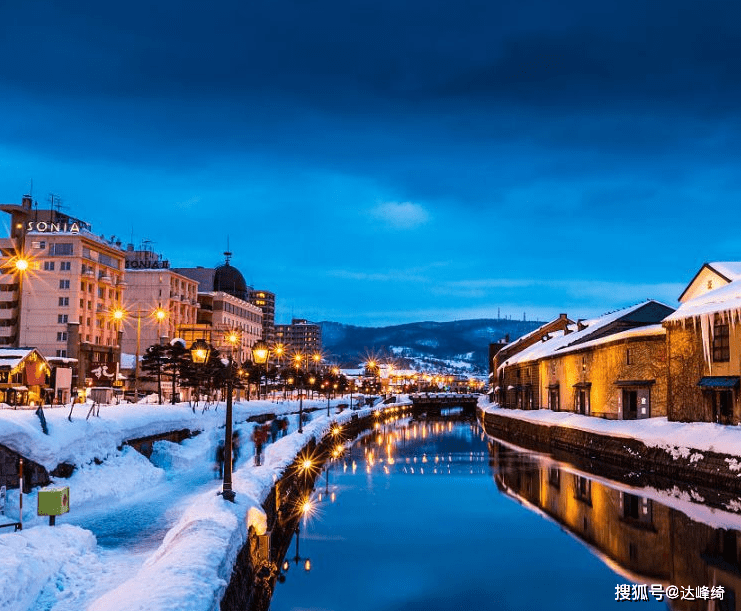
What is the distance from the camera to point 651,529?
22.5m

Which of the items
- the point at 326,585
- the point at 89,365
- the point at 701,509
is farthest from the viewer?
the point at 89,365

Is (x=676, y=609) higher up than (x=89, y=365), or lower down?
lower down

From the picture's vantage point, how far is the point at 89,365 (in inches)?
3282

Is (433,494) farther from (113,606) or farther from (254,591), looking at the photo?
(113,606)

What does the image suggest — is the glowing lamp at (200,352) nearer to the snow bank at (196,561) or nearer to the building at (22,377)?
the snow bank at (196,561)

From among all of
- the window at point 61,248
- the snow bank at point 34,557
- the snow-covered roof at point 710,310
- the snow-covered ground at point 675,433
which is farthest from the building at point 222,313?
the snow bank at point 34,557

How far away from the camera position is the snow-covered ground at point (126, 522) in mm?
10953

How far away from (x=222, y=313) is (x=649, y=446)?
97.2m

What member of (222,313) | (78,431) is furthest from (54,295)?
(78,431)

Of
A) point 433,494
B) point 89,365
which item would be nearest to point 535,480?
point 433,494

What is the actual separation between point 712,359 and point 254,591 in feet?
99.1

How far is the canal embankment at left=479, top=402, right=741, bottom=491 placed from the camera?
96.6 feet

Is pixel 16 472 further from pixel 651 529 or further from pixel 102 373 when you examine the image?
pixel 102 373

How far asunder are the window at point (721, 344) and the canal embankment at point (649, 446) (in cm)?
364
